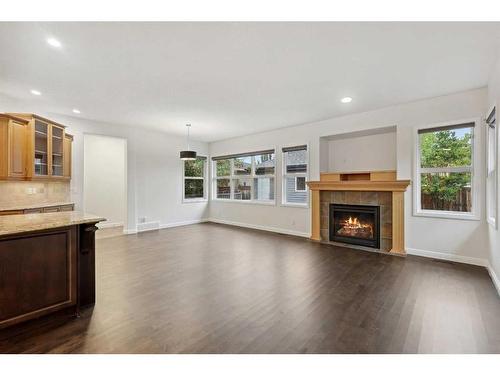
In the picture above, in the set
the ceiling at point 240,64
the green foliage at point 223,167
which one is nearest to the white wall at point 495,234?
the ceiling at point 240,64

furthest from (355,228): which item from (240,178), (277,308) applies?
(240,178)

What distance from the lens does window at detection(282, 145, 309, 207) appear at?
612cm

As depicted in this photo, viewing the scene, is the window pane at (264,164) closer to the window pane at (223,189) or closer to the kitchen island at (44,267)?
the window pane at (223,189)

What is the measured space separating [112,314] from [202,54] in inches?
111

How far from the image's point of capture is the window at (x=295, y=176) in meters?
6.12

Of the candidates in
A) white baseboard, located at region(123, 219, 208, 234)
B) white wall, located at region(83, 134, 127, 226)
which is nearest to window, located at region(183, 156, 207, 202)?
white baseboard, located at region(123, 219, 208, 234)

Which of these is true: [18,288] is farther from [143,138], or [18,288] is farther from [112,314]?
[143,138]

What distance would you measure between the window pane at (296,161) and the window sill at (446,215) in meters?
2.59

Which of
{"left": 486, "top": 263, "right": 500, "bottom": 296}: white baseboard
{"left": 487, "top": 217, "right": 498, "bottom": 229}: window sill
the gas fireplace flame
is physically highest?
{"left": 487, "top": 217, "right": 498, "bottom": 229}: window sill

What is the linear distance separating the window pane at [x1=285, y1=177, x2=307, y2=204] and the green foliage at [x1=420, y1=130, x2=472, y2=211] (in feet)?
8.22

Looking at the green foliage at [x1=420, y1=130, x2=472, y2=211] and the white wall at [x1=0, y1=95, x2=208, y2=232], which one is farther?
the white wall at [x1=0, y1=95, x2=208, y2=232]

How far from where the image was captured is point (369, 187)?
4.83m

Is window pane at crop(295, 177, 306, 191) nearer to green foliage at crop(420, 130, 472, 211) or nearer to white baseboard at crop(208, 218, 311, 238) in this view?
white baseboard at crop(208, 218, 311, 238)
